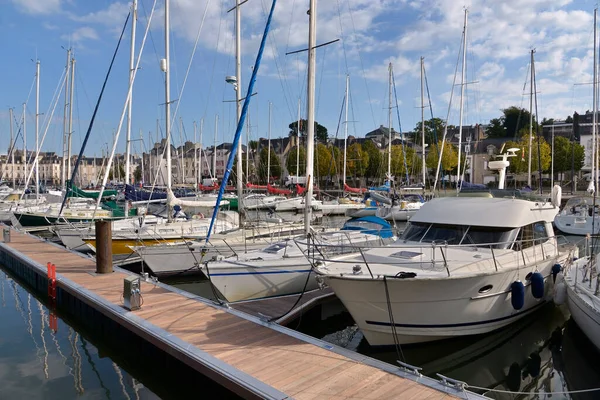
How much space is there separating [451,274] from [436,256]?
1486 mm

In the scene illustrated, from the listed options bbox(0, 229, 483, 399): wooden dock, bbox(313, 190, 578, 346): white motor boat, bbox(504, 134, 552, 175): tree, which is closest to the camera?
bbox(0, 229, 483, 399): wooden dock

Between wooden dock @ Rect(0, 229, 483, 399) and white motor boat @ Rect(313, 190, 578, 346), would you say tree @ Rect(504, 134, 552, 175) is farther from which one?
wooden dock @ Rect(0, 229, 483, 399)

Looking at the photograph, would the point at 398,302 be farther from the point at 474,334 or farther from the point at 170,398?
the point at 170,398

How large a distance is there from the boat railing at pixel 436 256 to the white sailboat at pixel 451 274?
0.02 m

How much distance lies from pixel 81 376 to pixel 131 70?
1698 cm

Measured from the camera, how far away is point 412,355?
31.3 ft

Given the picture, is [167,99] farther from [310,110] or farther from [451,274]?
[451,274]

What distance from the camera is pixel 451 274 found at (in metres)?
8.91

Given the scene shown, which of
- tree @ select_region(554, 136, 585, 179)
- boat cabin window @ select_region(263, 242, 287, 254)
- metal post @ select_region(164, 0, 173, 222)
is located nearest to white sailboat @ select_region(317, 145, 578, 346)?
boat cabin window @ select_region(263, 242, 287, 254)

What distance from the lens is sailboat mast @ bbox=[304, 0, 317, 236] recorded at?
1188 cm

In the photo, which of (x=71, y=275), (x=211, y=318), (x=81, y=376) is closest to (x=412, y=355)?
(x=211, y=318)

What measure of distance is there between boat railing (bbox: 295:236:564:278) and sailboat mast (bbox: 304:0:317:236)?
1275mm

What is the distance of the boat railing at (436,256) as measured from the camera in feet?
30.6

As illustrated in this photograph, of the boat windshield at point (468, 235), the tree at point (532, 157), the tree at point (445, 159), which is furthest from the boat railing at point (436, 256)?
the tree at point (532, 157)
